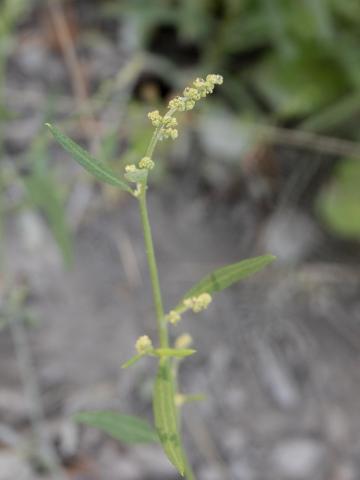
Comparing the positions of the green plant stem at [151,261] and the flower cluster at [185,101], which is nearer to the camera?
the flower cluster at [185,101]

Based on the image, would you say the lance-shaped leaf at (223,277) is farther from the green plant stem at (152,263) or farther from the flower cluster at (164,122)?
the flower cluster at (164,122)

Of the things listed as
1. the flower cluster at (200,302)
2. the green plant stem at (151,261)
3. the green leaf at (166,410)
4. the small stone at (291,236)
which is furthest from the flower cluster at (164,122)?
the small stone at (291,236)

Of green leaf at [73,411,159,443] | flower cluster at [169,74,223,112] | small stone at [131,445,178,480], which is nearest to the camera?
flower cluster at [169,74,223,112]

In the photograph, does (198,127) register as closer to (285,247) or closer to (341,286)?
(285,247)

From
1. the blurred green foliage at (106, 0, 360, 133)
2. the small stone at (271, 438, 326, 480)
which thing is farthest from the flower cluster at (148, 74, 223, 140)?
the blurred green foliage at (106, 0, 360, 133)

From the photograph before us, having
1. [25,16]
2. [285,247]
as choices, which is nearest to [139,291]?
[285,247]

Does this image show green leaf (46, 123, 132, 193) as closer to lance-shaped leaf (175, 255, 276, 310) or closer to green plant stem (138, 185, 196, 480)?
green plant stem (138, 185, 196, 480)
